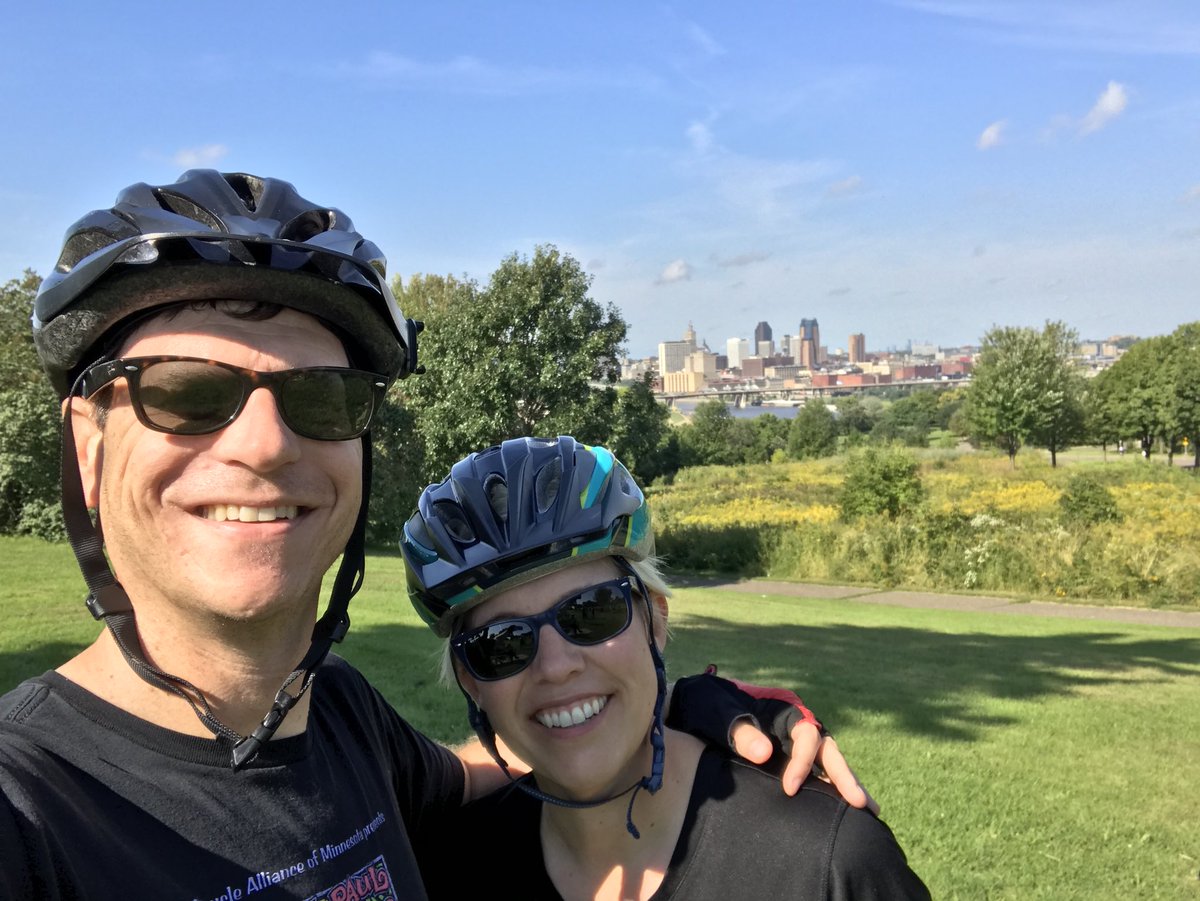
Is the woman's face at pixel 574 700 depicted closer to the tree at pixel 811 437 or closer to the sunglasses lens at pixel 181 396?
the sunglasses lens at pixel 181 396

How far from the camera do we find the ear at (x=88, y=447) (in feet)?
5.68

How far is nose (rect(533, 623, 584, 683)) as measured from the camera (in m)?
2.11

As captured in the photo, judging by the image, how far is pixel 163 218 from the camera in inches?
66.1

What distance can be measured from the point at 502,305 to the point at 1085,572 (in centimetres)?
1359

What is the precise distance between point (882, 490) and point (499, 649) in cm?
2266

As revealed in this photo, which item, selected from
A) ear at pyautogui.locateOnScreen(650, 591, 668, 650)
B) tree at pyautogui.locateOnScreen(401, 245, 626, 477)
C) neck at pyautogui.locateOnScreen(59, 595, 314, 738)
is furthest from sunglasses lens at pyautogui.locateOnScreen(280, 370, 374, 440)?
tree at pyautogui.locateOnScreen(401, 245, 626, 477)

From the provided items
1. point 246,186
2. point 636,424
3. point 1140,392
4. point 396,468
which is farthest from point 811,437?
point 246,186

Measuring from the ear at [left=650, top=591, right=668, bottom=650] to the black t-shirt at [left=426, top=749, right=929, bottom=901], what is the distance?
0.32 m

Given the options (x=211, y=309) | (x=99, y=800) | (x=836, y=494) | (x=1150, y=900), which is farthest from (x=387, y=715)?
(x=836, y=494)

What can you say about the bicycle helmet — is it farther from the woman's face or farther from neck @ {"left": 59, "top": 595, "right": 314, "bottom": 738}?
the woman's face

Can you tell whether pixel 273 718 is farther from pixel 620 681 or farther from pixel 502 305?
pixel 502 305

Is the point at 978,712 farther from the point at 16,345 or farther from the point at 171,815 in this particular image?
the point at 16,345

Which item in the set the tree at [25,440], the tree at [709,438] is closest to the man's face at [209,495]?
the tree at [25,440]

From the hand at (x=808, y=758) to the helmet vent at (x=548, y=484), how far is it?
72 cm
